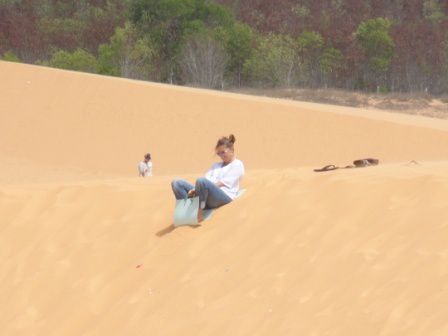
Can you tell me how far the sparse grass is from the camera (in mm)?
41219

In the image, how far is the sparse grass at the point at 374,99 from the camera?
4122cm

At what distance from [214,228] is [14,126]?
24483 millimetres

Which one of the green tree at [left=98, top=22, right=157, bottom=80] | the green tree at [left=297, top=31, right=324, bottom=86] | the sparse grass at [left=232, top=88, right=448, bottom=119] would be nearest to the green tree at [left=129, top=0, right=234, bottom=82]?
the green tree at [left=98, top=22, right=157, bottom=80]

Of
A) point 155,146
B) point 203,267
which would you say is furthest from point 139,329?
point 155,146

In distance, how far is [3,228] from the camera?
11258 mm

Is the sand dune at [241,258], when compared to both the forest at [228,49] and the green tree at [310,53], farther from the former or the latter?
the green tree at [310,53]

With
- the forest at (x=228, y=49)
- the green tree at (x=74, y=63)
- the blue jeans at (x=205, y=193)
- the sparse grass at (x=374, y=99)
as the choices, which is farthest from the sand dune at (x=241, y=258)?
the forest at (x=228, y=49)

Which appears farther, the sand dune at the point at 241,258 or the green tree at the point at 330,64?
the green tree at the point at 330,64

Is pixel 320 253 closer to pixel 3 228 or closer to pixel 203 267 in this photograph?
pixel 203 267

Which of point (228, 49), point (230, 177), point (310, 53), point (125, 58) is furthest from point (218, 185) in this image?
point (310, 53)

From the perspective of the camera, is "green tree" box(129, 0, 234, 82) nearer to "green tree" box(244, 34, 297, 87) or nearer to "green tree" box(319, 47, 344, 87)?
"green tree" box(244, 34, 297, 87)

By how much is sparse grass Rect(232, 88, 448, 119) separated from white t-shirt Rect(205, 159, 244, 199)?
31258 mm

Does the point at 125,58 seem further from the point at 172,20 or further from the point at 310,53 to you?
the point at 310,53

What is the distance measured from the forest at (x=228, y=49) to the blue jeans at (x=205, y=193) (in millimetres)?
38748
